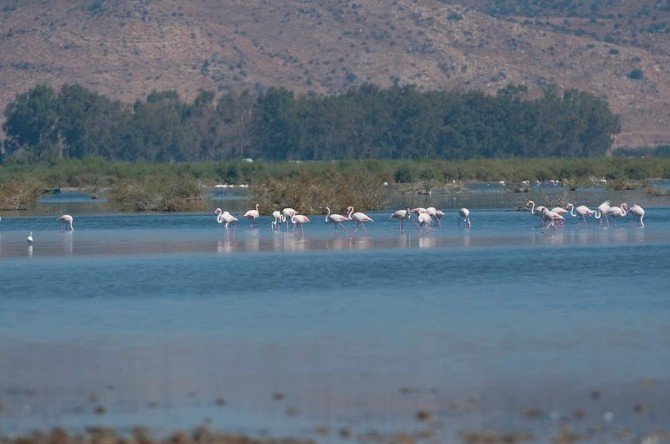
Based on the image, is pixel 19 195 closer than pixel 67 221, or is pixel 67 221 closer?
pixel 67 221

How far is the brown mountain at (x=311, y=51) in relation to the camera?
12675cm

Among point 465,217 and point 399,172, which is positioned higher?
point 399,172

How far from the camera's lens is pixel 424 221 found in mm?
35969

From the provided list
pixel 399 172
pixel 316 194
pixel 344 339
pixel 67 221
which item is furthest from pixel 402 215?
pixel 399 172

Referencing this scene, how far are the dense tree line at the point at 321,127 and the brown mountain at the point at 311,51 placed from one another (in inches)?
695

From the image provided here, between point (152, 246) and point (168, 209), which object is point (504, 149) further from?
point (152, 246)

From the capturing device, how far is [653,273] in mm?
23297

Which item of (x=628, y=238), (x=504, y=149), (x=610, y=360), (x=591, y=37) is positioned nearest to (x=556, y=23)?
(x=591, y=37)

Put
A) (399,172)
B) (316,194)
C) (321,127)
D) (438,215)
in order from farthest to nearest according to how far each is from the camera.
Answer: (321,127) < (399,172) < (316,194) < (438,215)

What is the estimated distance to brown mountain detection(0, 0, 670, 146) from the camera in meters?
127

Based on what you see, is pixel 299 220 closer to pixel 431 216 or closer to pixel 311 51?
pixel 431 216

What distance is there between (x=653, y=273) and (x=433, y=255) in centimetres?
589

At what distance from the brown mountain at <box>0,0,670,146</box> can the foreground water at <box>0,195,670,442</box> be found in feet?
321

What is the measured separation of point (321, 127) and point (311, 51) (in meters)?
33.6
